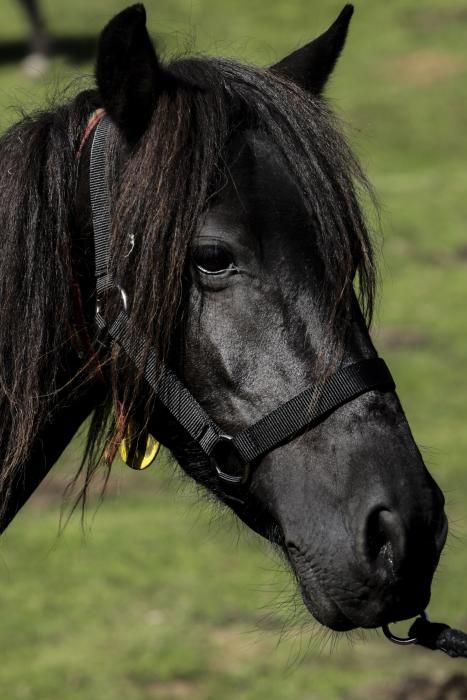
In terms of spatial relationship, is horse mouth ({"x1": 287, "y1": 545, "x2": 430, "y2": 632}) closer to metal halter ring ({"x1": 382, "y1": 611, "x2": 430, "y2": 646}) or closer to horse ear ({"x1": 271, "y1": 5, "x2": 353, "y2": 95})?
metal halter ring ({"x1": 382, "y1": 611, "x2": 430, "y2": 646})

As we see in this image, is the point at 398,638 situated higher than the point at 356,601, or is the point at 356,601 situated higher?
the point at 356,601

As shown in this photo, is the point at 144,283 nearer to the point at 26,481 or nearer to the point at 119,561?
the point at 26,481

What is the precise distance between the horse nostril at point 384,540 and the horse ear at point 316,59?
1.22 metres

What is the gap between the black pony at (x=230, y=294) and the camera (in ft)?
8.32

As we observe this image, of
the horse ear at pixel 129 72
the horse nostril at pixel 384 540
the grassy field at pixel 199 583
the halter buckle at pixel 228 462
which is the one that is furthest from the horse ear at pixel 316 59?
the horse nostril at pixel 384 540

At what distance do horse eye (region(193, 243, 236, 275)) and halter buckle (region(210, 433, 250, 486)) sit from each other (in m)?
0.39

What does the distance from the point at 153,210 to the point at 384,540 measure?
2.94 feet

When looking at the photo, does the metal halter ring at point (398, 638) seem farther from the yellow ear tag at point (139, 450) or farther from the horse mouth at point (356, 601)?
the yellow ear tag at point (139, 450)

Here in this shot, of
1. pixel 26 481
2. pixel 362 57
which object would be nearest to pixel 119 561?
pixel 26 481

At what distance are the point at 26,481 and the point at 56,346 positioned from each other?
1.32 ft

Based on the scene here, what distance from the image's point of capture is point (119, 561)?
309 inches

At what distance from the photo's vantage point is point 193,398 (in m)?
2.73

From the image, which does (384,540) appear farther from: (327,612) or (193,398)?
(193,398)

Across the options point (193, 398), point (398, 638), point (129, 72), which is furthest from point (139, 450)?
point (129, 72)
